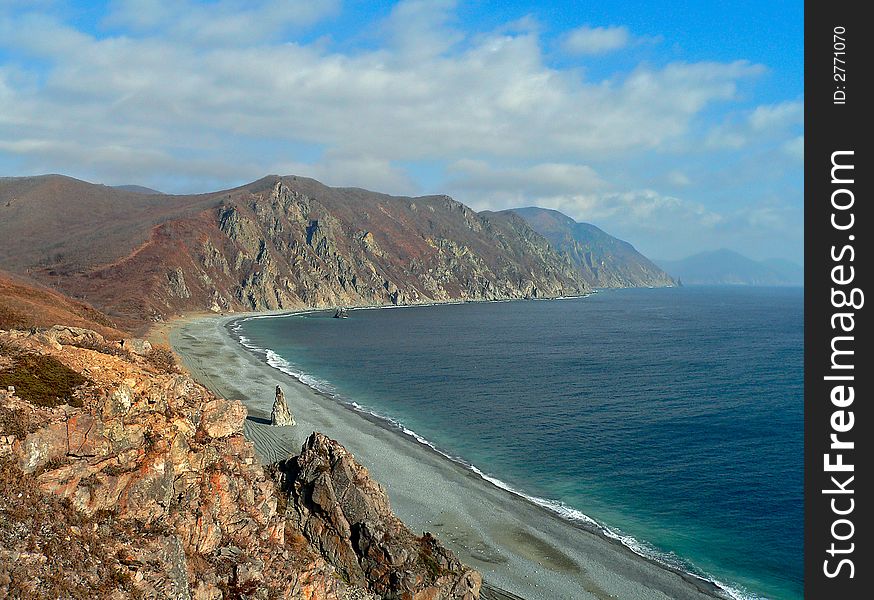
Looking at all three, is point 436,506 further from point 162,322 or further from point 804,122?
point 162,322

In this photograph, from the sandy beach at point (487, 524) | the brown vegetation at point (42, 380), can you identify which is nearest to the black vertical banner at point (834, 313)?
the sandy beach at point (487, 524)

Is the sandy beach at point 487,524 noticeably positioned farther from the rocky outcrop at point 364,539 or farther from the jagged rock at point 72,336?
the jagged rock at point 72,336

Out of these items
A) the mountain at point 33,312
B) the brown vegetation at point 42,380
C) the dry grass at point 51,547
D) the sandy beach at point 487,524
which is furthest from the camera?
the mountain at point 33,312

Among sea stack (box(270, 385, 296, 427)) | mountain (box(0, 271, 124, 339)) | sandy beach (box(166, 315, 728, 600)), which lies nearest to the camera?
sandy beach (box(166, 315, 728, 600))

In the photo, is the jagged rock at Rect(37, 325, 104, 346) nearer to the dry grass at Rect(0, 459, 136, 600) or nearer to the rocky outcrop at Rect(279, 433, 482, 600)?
the dry grass at Rect(0, 459, 136, 600)

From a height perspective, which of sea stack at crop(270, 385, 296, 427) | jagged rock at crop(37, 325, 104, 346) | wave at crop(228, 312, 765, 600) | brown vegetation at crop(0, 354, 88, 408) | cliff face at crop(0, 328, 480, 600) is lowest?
wave at crop(228, 312, 765, 600)

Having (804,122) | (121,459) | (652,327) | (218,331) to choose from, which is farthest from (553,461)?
(652,327)

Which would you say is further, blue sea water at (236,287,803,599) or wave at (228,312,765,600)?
blue sea water at (236,287,803,599)

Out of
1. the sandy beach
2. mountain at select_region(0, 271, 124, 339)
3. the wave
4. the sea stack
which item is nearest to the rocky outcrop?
the sandy beach
